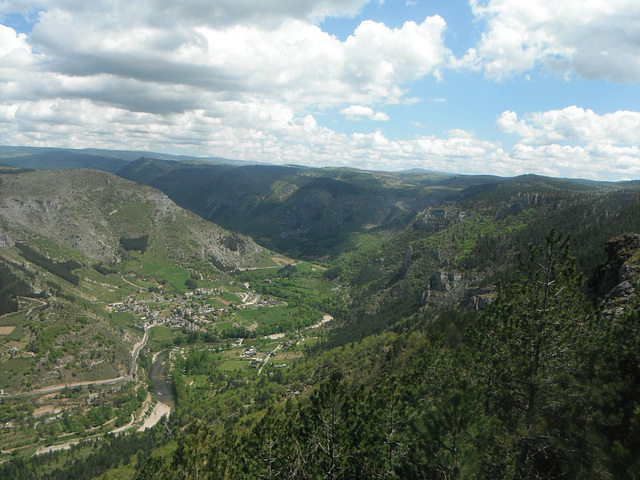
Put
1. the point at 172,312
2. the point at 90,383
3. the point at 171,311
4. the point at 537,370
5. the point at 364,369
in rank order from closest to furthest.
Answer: the point at 537,370 < the point at 364,369 < the point at 90,383 < the point at 172,312 < the point at 171,311

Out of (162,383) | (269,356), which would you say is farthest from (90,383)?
(269,356)

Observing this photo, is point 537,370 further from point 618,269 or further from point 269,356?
point 269,356

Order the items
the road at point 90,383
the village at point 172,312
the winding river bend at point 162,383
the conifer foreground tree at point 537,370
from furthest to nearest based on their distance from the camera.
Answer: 1. the village at point 172,312
2. the winding river bend at point 162,383
3. the road at point 90,383
4. the conifer foreground tree at point 537,370

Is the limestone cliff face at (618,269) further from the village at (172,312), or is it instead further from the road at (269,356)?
the village at (172,312)

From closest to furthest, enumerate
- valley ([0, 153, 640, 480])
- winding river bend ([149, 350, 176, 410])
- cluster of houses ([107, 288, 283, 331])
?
valley ([0, 153, 640, 480]), winding river bend ([149, 350, 176, 410]), cluster of houses ([107, 288, 283, 331])

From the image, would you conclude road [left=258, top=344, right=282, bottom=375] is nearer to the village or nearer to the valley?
the valley

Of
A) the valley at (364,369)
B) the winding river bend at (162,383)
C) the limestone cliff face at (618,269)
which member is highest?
the limestone cliff face at (618,269)

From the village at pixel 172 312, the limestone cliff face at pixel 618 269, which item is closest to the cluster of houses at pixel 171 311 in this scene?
the village at pixel 172 312

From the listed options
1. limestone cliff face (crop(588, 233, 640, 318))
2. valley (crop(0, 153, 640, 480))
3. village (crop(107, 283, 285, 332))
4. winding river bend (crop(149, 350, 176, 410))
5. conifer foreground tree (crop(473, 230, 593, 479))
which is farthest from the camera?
village (crop(107, 283, 285, 332))

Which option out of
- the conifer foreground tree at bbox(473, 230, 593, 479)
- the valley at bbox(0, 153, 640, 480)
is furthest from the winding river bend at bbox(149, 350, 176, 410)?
the conifer foreground tree at bbox(473, 230, 593, 479)

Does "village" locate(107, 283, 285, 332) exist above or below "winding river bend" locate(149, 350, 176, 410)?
above

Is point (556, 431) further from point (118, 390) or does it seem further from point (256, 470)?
point (118, 390)

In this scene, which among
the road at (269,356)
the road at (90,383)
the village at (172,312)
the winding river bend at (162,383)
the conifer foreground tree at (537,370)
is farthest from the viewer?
the village at (172,312)
